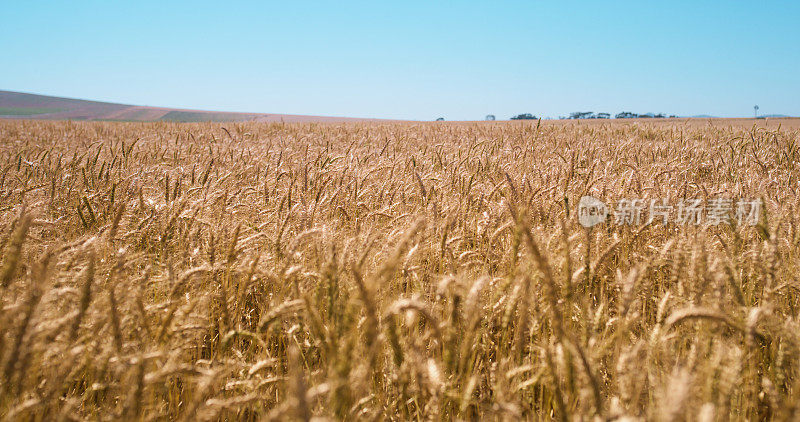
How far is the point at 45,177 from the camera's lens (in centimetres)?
360

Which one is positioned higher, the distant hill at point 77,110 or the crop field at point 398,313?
the distant hill at point 77,110

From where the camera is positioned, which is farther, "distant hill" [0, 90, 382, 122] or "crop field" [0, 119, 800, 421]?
"distant hill" [0, 90, 382, 122]

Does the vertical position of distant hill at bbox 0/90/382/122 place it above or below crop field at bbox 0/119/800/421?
above

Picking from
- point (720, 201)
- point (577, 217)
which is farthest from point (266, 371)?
point (720, 201)

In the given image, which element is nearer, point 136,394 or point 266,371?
point 136,394

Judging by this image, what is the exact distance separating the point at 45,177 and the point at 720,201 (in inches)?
191

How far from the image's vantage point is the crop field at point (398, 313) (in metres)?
0.82

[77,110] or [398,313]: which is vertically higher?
[77,110]

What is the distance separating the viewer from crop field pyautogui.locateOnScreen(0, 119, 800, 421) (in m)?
0.82

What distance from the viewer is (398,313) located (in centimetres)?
148

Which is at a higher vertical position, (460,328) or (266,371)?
(460,328)

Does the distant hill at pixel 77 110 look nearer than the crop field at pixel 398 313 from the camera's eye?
No

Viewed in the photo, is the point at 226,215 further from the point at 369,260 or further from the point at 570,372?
the point at 570,372

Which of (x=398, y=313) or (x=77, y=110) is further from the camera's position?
(x=77, y=110)
